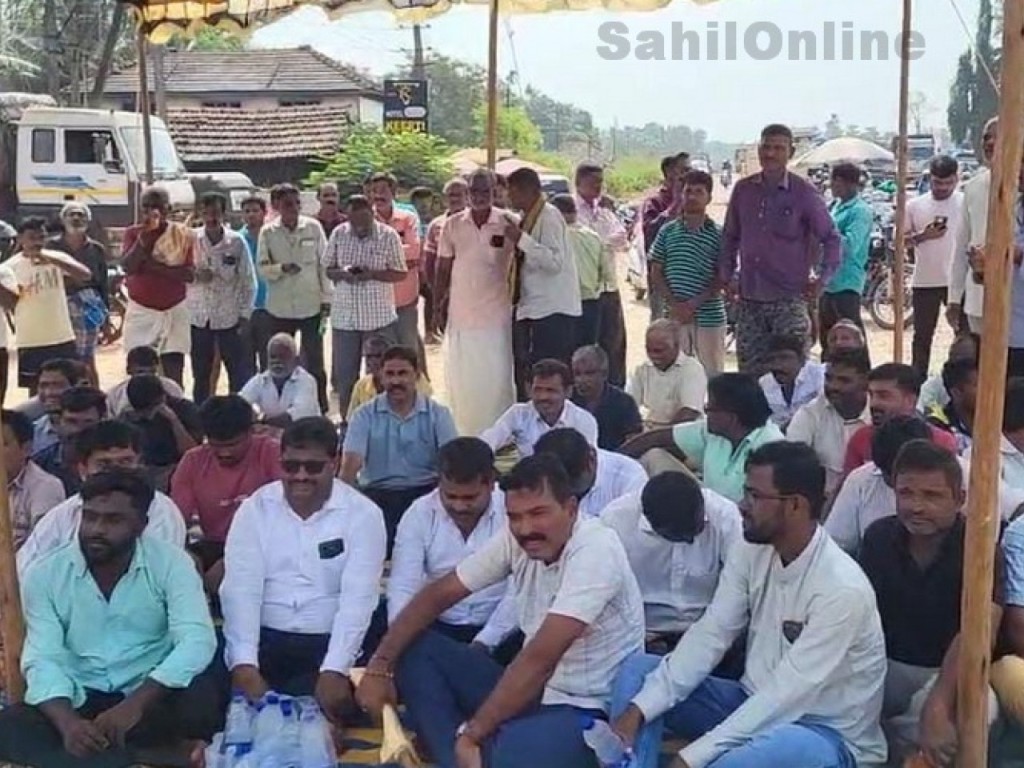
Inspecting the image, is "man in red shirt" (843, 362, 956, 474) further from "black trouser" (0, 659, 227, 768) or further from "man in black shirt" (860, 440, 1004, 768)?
"black trouser" (0, 659, 227, 768)

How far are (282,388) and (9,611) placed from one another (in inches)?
115

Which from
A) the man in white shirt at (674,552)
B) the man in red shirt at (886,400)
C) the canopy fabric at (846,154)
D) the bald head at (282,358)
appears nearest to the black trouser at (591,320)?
the bald head at (282,358)

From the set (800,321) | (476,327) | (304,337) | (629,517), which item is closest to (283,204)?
(304,337)

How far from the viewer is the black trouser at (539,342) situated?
24.5ft

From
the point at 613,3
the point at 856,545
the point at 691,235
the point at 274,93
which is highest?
the point at 274,93

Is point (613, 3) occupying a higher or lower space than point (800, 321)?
higher

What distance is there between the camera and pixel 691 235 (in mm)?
7520

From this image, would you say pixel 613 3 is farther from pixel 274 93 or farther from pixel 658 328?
pixel 274 93

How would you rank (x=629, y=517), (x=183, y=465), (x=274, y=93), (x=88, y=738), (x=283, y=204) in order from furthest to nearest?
(x=274, y=93) → (x=283, y=204) → (x=183, y=465) → (x=629, y=517) → (x=88, y=738)

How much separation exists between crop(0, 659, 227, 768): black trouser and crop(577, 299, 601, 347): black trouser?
454 centimetres

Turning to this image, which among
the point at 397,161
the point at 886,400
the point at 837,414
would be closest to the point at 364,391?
the point at 837,414

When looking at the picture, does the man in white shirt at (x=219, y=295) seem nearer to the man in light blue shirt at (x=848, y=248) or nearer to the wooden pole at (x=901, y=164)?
the man in light blue shirt at (x=848, y=248)

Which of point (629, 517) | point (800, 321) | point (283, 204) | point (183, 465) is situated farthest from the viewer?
point (283, 204)

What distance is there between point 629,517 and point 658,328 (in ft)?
7.67
